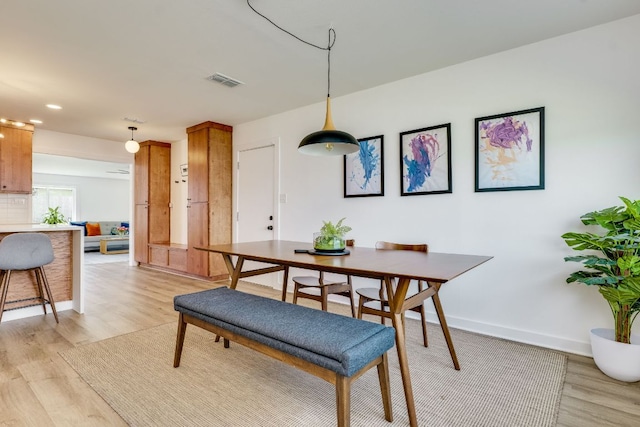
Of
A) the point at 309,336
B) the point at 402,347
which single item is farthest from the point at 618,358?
the point at 309,336

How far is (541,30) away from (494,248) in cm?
181

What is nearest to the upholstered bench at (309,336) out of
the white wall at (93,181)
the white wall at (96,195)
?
the white wall at (93,181)

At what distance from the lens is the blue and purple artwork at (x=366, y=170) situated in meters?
3.61

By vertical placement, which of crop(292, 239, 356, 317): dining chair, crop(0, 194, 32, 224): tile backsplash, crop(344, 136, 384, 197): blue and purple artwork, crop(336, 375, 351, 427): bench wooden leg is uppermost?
crop(344, 136, 384, 197): blue and purple artwork

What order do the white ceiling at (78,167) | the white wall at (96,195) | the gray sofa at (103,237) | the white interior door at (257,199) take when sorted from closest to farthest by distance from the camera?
the white interior door at (257,199), the white ceiling at (78,167), the gray sofa at (103,237), the white wall at (96,195)

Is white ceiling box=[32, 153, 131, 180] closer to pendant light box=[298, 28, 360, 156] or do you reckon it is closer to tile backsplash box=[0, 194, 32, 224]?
tile backsplash box=[0, 194, 32, 224]

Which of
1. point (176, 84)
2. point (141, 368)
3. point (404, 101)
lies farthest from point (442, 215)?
point (176, 84)

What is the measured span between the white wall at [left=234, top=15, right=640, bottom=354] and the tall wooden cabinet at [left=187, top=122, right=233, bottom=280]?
2693mm

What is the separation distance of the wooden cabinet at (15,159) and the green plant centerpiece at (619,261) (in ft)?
22.9

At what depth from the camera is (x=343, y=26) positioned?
2.45 m

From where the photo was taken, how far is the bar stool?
2916 mm

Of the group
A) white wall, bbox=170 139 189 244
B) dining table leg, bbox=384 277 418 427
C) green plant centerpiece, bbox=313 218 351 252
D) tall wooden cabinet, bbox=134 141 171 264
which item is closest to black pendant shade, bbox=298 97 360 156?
green plant centerpiece, bbox=313 218 351 252

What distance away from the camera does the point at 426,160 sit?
327cm

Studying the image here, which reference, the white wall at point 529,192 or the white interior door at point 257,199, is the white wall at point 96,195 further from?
the white wall at point 529,192
